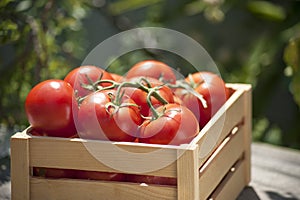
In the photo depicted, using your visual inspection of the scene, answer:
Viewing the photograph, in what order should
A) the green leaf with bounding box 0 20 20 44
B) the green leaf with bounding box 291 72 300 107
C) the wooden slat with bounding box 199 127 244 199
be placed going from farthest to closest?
1. the green leaf with bounding box 291 72 300 107
2. the green leaf with bounding box 0 20 20 44
3. the wooden slat with bounding box 199 127 244 199

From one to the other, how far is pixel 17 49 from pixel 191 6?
1.34m

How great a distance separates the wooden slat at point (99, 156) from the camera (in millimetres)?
1262

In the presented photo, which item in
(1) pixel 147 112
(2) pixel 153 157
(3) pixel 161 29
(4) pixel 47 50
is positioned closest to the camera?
(2) pixel 153 157

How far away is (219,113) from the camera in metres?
1.44

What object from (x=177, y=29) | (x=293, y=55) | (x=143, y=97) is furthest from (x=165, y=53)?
(x=143, y=97)

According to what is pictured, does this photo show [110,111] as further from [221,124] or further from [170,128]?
[221,124]

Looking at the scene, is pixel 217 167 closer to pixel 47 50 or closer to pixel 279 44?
pixel 47 50

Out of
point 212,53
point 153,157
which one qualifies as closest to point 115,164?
point 153,157

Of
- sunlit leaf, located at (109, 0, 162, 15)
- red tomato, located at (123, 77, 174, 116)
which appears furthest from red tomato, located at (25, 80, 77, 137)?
sunlit leaf, located at (109, 0, 162, 15)

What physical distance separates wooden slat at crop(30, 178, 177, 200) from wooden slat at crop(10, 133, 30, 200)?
0.02 metres

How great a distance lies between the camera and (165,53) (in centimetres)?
314

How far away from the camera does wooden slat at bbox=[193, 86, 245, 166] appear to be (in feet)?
4.36

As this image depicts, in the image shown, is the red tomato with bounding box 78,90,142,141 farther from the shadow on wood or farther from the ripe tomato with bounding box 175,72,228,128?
the shadow on wood

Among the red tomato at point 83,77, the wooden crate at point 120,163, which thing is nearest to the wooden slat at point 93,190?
A: the wooden crate at point 120,163
